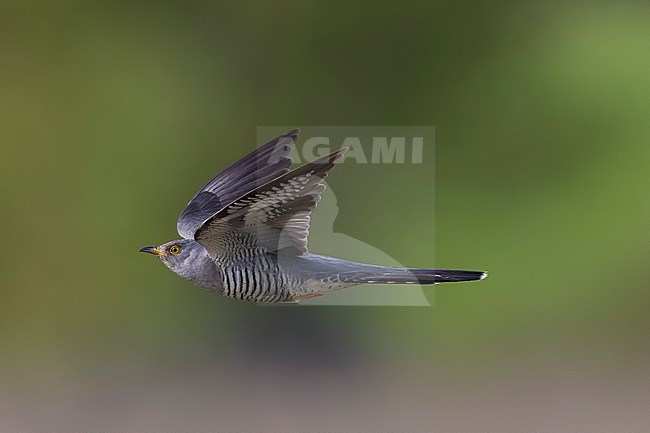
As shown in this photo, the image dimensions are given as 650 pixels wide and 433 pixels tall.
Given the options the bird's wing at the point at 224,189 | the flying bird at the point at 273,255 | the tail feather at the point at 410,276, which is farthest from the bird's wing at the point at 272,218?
the bird's wing at the point at 224,189

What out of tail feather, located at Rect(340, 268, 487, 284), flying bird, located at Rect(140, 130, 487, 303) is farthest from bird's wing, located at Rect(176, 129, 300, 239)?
tail feather, located at Rect(340, 268, 487, 284)

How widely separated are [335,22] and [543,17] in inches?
47.1

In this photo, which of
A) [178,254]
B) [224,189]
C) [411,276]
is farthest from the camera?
[224,189]

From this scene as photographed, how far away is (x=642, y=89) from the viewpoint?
446 centimetres

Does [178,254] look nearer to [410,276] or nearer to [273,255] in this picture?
[273,255]

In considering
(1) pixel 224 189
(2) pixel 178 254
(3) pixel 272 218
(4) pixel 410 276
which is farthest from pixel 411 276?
(1) pixel 224 189

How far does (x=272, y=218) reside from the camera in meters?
1.31

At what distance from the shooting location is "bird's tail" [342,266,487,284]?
116 centimetres

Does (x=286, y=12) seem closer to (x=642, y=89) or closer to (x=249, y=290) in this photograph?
(x=642, y=89)

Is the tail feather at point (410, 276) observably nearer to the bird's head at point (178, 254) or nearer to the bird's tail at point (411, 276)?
the bird's tail at point (411, 276)

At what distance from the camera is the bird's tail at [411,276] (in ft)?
3.81

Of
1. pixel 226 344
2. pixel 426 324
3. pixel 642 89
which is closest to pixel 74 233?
pixel 226 344

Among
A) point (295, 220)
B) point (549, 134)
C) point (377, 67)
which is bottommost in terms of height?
point (295, 220)

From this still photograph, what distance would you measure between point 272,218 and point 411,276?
0.25m
